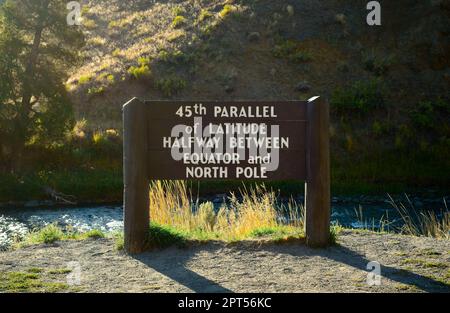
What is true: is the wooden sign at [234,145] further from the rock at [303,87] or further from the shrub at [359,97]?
the rock at [303,87]

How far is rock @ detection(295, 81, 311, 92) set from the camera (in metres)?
32.8

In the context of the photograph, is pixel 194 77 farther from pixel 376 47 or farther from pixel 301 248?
pixel 301 248

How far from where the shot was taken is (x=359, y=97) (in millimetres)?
31641

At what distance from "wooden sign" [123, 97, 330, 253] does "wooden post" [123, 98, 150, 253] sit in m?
0.03

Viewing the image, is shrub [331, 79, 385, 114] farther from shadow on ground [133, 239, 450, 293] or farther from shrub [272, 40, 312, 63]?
shadow on ground [133, 239, 450, 293]

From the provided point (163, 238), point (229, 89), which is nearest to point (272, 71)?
point (229, 89)

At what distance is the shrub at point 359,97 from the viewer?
30.6 m

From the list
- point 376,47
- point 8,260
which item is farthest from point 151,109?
point 376,47

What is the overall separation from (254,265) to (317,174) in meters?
1.64

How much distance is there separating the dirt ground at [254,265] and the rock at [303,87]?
79.5 ft

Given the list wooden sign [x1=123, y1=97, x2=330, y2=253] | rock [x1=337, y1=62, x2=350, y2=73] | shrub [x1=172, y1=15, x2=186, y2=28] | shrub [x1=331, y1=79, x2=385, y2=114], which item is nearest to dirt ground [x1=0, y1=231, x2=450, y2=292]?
wooden sign [x1=123, y1=97, x2=330, y2=253]

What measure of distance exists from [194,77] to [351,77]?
29.3ft
